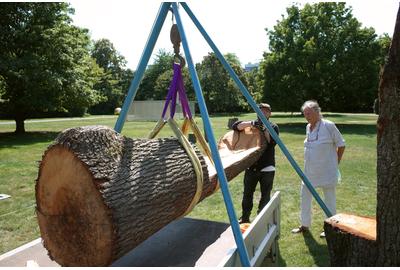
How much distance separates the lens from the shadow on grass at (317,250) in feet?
12.0

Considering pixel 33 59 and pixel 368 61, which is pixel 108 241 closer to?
pixel 33 59

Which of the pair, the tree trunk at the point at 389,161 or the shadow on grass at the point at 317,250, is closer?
the tree trunk at the point at 389,161

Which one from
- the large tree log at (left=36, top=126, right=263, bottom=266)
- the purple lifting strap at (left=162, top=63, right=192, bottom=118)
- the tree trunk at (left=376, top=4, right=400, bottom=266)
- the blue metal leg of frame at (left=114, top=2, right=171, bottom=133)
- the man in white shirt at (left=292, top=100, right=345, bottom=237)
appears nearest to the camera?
the large tree log at (left=36, top=126, right=263, bottom=266)

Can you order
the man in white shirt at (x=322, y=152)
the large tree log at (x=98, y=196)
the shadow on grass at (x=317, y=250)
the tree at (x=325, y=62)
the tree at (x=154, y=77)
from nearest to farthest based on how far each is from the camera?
the large tree log at (x=98, y=196) < the shadow on grass at (x=317, y=250) < the man in white shirt at (x=322, y=152) < the tree at (x=325, y=62) < the tree at (x=154, y=77)

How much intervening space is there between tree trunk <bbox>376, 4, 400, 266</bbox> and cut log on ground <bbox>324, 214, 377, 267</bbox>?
9cm

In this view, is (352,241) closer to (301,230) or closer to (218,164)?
(218,164)

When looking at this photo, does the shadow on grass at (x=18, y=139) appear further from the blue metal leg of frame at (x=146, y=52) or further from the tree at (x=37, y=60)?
the blue metal leg of frame at (x=146, y=52)

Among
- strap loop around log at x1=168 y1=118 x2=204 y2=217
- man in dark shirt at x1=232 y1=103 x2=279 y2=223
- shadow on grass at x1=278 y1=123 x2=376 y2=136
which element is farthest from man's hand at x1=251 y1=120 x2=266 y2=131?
shadow on grass at x1=278 y1=123 x2=376 y2=136

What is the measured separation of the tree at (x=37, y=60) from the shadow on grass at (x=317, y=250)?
1306 cm

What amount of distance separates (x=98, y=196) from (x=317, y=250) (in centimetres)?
279

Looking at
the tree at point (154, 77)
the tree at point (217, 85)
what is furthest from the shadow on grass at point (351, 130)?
the tree at point (154, 77)

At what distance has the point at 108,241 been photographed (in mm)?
2020

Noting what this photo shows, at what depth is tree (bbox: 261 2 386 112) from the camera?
1997cm

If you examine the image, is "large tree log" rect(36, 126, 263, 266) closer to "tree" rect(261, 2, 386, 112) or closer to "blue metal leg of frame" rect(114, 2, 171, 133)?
"blue metal leg of frame" rect(114, 2, 171, 133)
